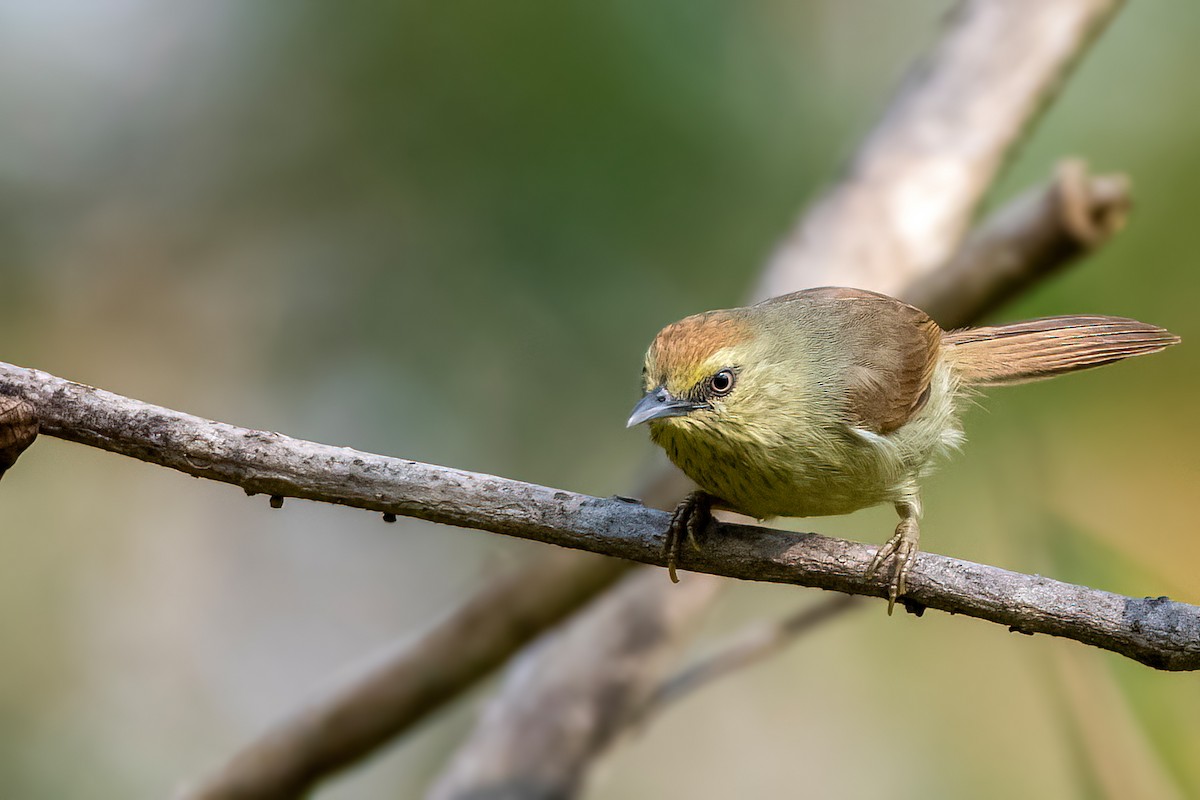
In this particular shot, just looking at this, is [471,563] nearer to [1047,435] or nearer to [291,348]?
[291,348]

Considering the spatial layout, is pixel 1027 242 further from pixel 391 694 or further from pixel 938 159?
pixel 391 694

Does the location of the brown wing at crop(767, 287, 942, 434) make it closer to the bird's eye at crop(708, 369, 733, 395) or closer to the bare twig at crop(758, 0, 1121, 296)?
the bird's eye at crop(708, 369, 733, 395)

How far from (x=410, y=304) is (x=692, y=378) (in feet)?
15.6

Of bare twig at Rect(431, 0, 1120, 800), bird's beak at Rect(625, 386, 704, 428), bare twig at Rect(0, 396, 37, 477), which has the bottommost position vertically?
bare twig at Rect(0, 396, 37, 477)

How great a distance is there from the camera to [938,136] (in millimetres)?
5285

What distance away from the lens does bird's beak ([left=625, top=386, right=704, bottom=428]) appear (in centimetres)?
303

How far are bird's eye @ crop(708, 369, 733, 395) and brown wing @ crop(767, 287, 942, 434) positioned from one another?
0.38 meters

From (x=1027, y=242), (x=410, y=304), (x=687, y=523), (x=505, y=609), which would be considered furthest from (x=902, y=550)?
(x=410, y=304)

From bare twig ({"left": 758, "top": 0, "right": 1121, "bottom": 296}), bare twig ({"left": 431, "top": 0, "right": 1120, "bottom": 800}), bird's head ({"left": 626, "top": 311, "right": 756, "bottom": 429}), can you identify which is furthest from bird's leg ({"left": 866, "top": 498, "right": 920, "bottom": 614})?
bare twig ({"left": 758, "top": 0, "right": 1121, "bottom": 296})

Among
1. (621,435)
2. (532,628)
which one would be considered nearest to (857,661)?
(621,435)

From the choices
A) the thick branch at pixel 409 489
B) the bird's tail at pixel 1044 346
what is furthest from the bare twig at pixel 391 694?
the thick branch at pixel 409 489

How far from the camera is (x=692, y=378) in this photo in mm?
3098

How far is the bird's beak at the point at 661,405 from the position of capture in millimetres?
3027

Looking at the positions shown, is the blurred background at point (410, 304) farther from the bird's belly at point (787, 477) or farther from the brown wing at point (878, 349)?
the bird's belly at point (787, 477)
